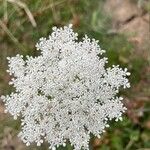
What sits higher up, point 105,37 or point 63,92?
point 105,37

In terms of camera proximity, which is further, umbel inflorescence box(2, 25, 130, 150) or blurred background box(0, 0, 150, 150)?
blurred background box(0, 0, 150, 150)

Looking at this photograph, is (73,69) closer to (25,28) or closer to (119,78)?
(119,78)

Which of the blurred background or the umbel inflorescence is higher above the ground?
the blurred background

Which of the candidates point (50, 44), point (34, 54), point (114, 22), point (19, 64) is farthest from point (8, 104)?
point (114, 22)

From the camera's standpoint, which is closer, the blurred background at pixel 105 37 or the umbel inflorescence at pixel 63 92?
the umbel inflorescence at pixel 63 92

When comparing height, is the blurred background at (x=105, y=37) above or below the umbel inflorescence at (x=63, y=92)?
above
